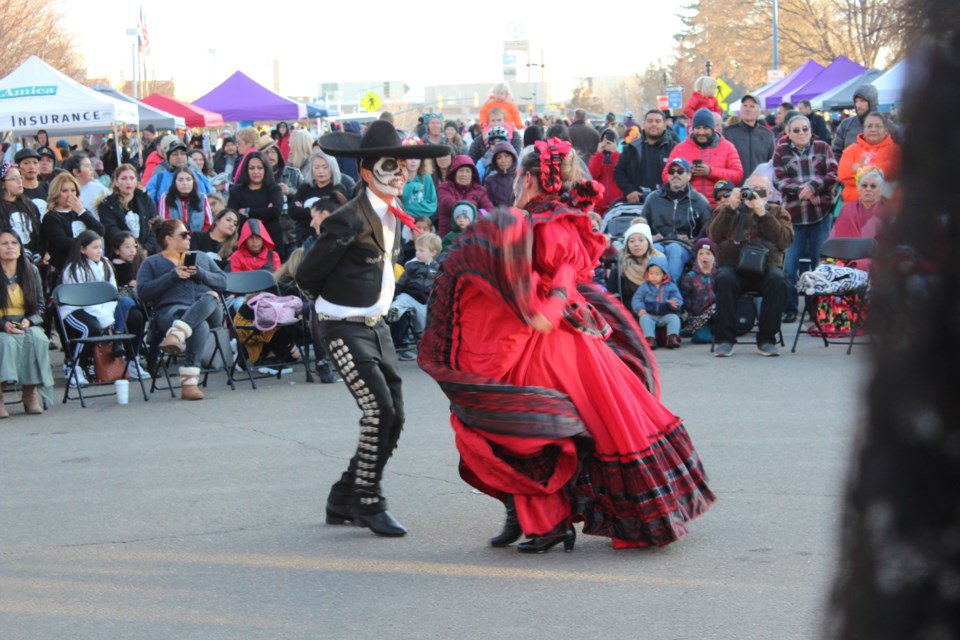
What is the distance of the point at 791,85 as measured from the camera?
30844mm

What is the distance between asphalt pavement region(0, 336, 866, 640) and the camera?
16.3ft

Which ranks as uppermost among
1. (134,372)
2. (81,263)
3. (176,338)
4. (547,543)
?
(81,263)

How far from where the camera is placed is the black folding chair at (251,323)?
37.4 ft

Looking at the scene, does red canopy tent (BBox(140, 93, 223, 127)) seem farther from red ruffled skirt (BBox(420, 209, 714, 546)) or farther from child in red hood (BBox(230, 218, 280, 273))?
red ruffled skirt (BBox(420, 209, 714, 546))

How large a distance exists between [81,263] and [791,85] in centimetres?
2297

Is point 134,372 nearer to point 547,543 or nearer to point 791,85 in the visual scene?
point 547,543

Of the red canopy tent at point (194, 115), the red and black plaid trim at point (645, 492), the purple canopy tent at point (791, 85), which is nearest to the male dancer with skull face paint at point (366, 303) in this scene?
the red and black plaid trim at point (645, 492)

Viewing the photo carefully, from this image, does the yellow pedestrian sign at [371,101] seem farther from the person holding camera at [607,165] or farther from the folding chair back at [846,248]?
the folding chair back at [846,248]

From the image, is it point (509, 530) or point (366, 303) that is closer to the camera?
point (509, 530)

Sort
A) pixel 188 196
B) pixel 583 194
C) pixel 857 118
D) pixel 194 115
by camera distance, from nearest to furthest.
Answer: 1. pixel 583 194
2. pixel 188 196
3. pixel 857 118
4. pixel 194 115

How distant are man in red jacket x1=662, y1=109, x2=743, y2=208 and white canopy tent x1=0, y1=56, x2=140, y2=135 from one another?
9.04 m

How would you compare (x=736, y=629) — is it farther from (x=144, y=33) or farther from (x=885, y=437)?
(x=144, y=33)

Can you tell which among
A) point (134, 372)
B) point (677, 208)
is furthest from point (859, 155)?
point (134, 372)

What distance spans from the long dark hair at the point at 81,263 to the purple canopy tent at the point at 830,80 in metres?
19.0
